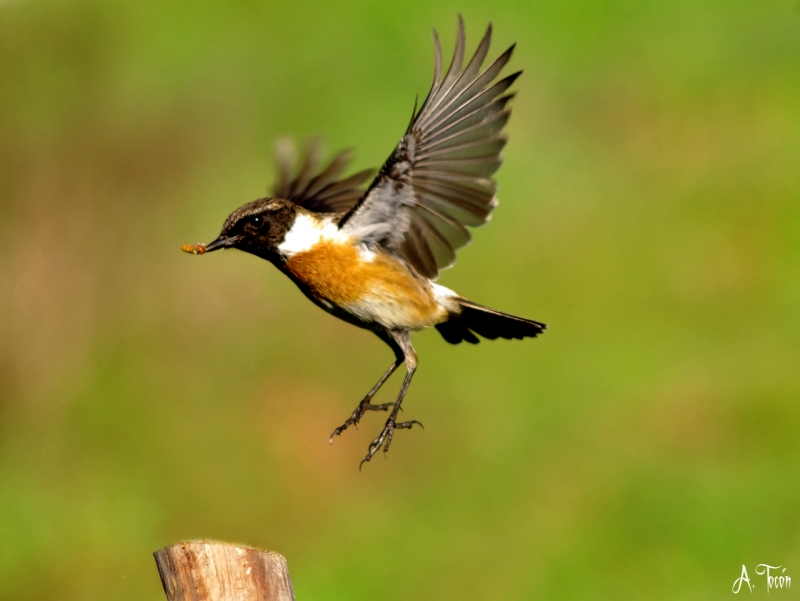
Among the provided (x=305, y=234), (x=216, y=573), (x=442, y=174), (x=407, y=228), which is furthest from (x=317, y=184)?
(x=216, y=573)

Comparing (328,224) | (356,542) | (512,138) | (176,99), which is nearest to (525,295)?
(512,138)

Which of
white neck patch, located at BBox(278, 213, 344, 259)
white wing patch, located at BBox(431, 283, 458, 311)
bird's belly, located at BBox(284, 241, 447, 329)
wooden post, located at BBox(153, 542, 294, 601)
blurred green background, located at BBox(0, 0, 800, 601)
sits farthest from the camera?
blurred green background, located at BBox(0, 0, 800, 601)

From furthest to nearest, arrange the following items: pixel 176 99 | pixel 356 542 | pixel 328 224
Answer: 1. pixel 176 99
2. pixel 356 542
3. pixel 328 224

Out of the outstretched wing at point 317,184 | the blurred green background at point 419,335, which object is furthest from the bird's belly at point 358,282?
the blurred green background at point 419,335

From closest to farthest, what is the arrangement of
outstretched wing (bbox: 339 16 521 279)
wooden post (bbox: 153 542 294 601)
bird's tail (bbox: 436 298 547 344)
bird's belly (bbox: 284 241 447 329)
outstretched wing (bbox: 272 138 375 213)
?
wooden post (bbox: 153 542 294 601) → outstretched wing (bbox: 339 16 521 279) → bird's belly (bbox: 284 241 447 329) → bird's tail (bbox: 436 298 547 344) → outstretched wing (bbox: 272 138 375 213)

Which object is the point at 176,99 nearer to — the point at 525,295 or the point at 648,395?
the point at 525,295

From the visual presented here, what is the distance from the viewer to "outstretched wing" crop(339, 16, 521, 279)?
6176 mm

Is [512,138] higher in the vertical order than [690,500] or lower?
Answer: higher

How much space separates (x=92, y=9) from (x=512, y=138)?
651 centimetres

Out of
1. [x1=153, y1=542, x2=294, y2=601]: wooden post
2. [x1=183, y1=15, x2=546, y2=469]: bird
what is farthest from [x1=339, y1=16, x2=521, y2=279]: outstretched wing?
[x1=153, y1=542, x2=294, y2=601]: wooden post

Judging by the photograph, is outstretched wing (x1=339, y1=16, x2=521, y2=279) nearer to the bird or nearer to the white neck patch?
the bird

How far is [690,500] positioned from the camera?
11812mm
